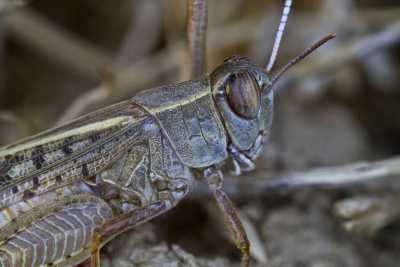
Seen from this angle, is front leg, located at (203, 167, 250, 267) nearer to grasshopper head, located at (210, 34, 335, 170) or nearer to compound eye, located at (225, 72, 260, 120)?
grasshopper head, located at (210, 34, 335, 170)

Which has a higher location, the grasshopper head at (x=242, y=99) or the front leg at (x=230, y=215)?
the grasshopper head at (x=242, y=99)

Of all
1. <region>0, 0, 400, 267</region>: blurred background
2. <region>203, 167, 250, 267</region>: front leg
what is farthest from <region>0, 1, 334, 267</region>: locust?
<region>0, 0, 400, 267</region>: blurred background

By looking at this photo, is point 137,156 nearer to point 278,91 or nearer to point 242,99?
point 242,99

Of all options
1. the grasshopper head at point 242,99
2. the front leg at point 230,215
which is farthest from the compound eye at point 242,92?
the front leg at point 230,215

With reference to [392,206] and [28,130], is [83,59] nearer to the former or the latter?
[28,130]

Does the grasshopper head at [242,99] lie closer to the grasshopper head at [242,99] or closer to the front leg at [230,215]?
the grasshopper head at [242,99]

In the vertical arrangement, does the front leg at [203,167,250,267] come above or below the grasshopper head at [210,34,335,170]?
below

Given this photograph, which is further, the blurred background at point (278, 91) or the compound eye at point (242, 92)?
the blurred background at point (278, 91)

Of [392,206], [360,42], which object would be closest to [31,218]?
[392,206]
